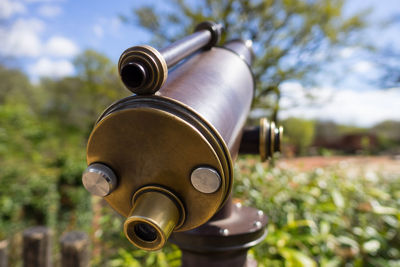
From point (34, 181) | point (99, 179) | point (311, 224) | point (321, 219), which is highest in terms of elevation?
point (99, 179)

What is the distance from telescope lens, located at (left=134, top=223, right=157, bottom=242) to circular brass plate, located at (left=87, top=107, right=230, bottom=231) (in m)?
0.08

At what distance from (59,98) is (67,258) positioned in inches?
→ 717

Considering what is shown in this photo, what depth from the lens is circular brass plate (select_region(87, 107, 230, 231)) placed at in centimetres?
58

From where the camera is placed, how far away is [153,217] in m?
0.57

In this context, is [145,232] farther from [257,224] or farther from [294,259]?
[294,259]

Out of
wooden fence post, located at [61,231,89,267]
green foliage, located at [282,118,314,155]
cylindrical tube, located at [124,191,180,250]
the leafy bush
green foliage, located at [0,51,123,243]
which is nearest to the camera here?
cylindrical tube, located at [124,191,180,250]

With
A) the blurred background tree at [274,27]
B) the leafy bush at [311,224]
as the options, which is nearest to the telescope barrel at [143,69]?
the leafy bush at [311,224]

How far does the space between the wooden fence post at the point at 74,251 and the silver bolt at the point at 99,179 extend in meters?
0.92

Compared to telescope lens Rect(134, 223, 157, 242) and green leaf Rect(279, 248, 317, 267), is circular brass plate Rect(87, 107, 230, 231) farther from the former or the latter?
green leaf Rect(279, 248, 317, 267)

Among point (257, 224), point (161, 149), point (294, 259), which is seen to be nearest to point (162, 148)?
point (161, 149)

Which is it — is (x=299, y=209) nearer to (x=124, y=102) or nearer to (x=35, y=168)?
(x=124, y=102)

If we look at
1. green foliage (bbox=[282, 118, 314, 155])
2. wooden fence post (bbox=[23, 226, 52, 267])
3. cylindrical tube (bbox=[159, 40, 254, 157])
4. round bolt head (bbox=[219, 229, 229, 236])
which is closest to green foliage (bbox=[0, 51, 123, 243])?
wooden fence post (bbox=[23, 226, 52, 267])

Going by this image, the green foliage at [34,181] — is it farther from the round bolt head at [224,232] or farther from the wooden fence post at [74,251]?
the round bolt head at [224,232]

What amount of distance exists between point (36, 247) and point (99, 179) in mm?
1198
